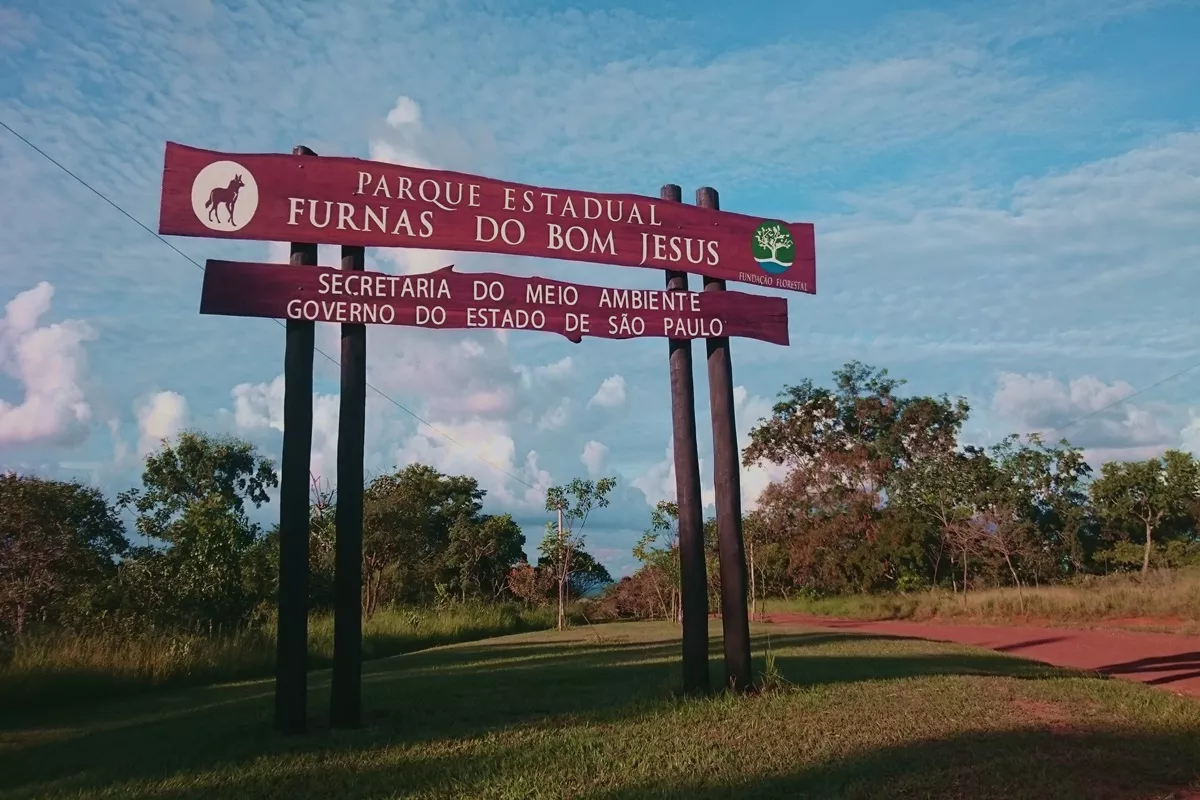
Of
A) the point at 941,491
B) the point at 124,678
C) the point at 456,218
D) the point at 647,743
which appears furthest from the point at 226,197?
the point at 941,491

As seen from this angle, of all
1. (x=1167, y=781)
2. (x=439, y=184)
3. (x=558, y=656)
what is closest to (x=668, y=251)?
(x=439, y=184)

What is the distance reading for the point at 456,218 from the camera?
669 centimetres

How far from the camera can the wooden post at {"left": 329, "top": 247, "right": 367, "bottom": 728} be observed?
583cm

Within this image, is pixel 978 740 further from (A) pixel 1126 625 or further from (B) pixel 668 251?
(A) pixel 1126 625

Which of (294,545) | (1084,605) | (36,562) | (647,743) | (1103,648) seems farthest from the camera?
(1084,605)

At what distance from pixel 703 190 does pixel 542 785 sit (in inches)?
200

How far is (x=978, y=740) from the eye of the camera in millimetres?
5098

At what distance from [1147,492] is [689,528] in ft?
96.3

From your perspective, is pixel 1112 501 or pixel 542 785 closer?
pixel 542 785

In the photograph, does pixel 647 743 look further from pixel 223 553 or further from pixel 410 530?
pixel 410 530

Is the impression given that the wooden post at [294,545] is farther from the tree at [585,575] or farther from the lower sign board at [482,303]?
the tree at [585,575]

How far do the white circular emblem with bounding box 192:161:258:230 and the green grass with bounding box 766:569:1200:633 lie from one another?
16.6 meters

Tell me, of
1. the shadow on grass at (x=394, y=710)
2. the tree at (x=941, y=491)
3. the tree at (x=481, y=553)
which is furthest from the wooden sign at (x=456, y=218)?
the tree at (x=481, y=553)

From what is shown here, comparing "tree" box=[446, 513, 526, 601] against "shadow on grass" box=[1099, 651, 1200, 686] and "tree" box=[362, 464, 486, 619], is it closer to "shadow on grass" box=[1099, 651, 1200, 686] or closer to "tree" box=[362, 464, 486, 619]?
"tree" box=[362, 464, 486, 619]
